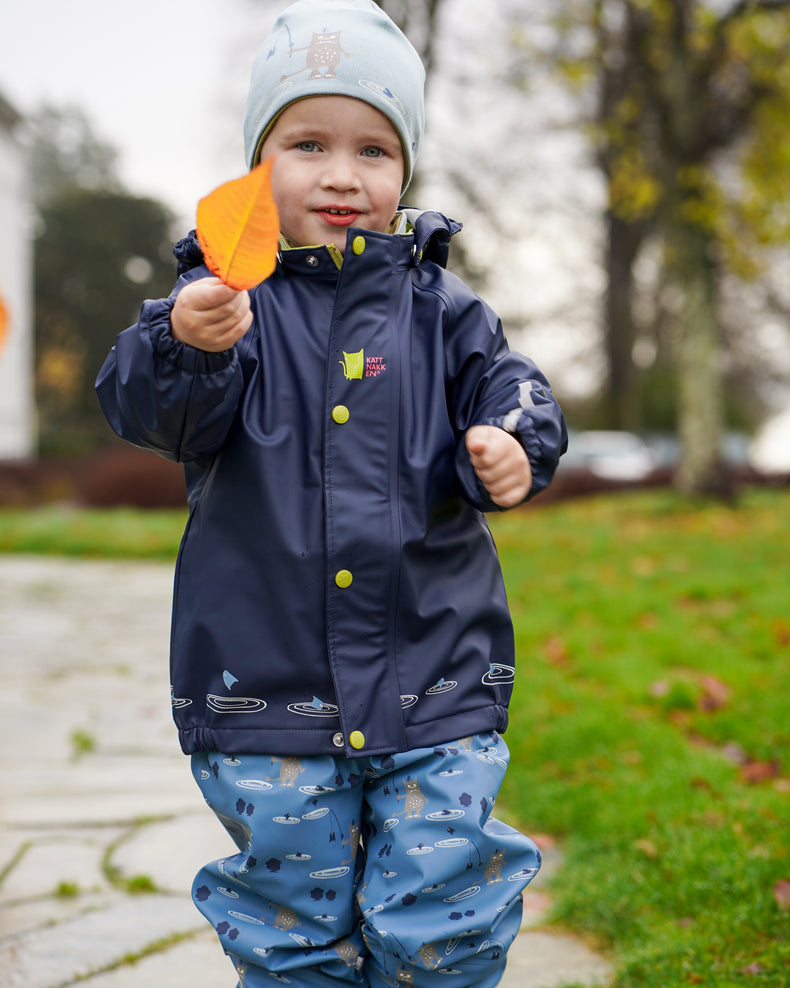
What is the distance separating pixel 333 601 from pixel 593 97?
1777 cm

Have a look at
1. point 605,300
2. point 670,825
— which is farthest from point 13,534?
point 605,300

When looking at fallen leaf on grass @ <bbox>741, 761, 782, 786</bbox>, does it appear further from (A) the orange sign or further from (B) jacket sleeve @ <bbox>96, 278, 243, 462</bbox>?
(A) the orange sign

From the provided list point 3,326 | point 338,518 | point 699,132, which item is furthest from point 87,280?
point 338,518

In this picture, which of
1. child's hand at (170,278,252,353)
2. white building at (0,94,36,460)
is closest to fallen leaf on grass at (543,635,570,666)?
child's hand at (170,278,252,353)

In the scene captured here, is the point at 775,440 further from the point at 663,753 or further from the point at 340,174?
the point at 340,174

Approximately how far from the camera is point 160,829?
10.1 feet

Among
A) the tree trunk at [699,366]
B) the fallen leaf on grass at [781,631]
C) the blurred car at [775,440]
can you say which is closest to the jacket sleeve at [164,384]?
the fallen leaf on grass at [781,631]

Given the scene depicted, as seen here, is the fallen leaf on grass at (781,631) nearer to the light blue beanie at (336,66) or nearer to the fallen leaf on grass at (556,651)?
the fallen leaf on grass at (556,651)

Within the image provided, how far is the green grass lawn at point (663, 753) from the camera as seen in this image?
91.5 inches

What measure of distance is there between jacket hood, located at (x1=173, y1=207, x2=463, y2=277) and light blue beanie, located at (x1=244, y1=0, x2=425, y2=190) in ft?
0.37

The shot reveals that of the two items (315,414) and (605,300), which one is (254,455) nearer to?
(315,414)

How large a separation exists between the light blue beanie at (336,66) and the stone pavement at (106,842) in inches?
66.0

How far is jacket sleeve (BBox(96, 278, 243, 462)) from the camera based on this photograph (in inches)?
57.4

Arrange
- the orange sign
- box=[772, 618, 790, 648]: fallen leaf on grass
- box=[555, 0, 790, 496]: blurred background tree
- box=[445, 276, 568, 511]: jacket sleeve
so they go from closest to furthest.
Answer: box=[445, 276, 568, 511]: jacket sleeve < the orange sign < box=[772, 618, 790, 648]: fallen leaf on grass < box=[555, 0, 790, 496]: blurred background tree
